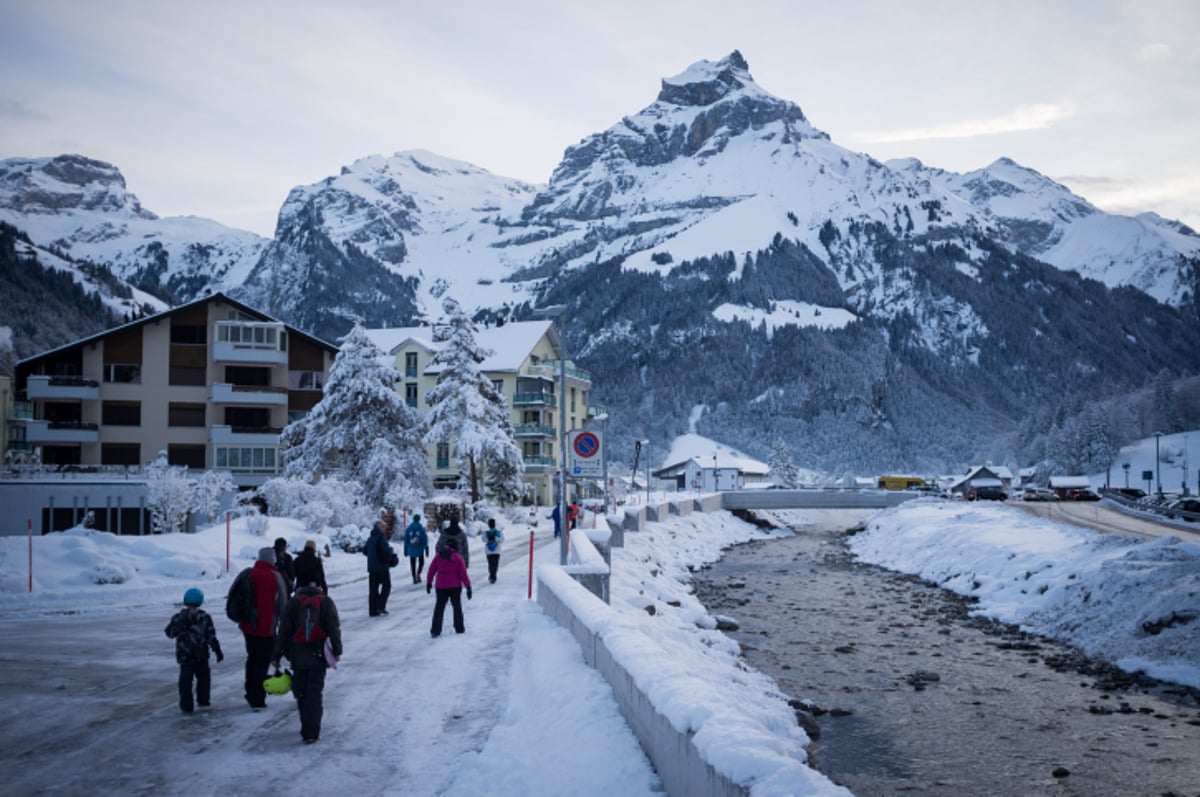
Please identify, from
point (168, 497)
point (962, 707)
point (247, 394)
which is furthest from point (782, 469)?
point (962, 707)

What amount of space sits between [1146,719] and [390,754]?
41.3ft

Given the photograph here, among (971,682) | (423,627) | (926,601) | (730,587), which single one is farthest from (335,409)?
(971,682)

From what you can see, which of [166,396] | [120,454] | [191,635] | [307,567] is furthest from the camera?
[166,396]

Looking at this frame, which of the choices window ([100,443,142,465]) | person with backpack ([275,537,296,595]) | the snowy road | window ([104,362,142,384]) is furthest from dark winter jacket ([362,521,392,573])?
window ([104,362,142,384])

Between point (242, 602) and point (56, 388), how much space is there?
51356 mm

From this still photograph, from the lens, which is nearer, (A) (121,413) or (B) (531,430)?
(A) (121,413)

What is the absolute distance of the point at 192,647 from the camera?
12391 mm

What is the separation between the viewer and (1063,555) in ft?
108

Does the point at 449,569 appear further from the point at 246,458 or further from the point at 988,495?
the point at 988,495

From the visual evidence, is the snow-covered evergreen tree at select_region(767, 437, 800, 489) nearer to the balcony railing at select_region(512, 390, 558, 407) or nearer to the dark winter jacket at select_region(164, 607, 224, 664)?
the balcony railing at select_region(512, 390, 558, 407)

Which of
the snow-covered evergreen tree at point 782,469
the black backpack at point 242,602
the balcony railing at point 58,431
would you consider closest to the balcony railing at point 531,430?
the balcony railing at point 58,431

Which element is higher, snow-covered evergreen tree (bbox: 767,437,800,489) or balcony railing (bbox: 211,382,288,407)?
balcony railing (bbox: 211,382,288,407)

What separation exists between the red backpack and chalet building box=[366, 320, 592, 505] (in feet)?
230

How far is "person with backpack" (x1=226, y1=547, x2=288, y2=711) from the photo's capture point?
12.8 metres
